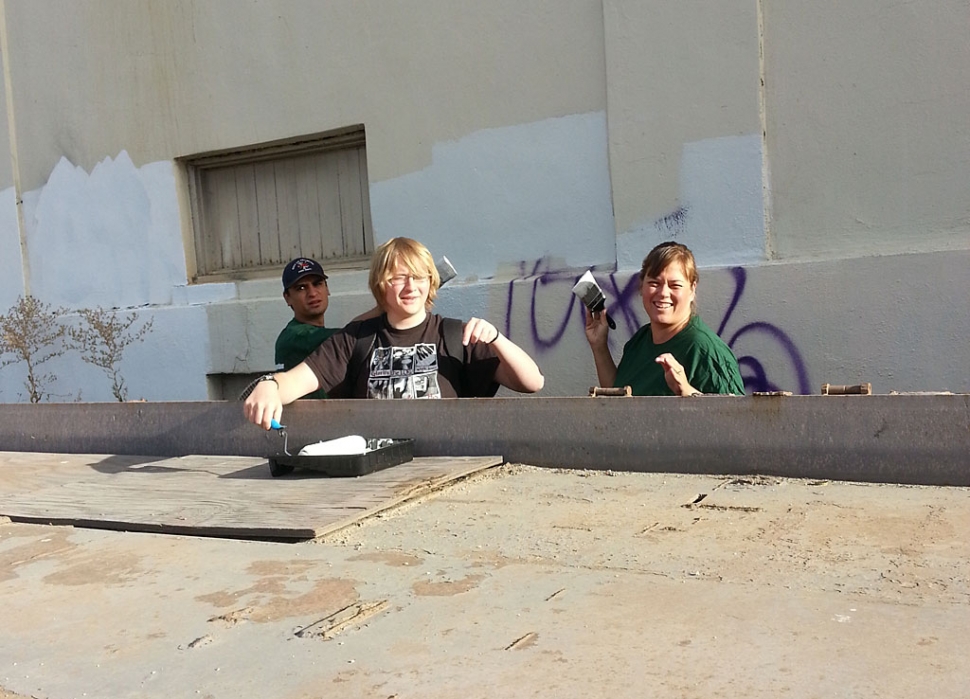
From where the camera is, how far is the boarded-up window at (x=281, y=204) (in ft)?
20.3

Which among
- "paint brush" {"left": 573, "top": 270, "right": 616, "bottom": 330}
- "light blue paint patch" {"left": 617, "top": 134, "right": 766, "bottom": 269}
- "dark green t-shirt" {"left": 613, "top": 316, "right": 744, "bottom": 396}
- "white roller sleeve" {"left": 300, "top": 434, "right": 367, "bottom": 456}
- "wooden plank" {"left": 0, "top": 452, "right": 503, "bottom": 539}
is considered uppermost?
"light blue paint patch" {"left": 617, "top": 134, "right": 766, "bottom": 269}

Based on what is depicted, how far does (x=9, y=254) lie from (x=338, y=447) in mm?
5688

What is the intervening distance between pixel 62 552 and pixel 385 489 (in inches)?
33.8

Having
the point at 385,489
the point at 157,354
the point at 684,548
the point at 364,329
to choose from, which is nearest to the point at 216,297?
the point at 157,354

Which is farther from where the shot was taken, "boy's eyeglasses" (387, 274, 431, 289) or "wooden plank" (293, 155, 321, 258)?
"wooden plank" (293, 155, 321, 258)

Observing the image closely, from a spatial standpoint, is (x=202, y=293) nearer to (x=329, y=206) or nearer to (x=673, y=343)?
(x=329, y=206)

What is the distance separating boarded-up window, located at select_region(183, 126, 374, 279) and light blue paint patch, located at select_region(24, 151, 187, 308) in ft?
0.75

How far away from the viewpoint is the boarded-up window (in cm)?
619

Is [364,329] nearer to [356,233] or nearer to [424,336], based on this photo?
[424,336]

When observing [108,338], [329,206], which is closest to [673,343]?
[329,206]

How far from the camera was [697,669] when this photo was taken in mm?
1394

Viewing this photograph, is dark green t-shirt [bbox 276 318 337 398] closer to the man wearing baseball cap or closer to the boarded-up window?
the man wearing baseball cap

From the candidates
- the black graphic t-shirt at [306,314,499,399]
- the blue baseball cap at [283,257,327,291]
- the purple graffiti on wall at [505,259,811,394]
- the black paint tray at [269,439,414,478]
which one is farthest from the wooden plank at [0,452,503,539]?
the purple graffiti on wall at [505,259,811,394]

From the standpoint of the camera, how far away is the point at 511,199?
5.36 metres
